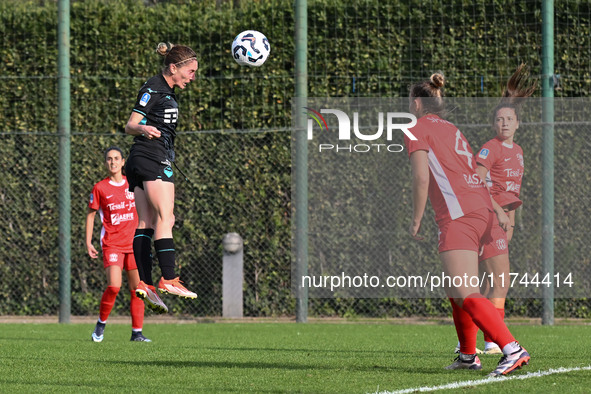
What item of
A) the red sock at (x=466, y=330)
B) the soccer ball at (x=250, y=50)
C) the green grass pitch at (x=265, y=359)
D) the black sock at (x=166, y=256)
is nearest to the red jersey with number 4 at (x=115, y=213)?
the green grass pitch at (x=265, y=359)

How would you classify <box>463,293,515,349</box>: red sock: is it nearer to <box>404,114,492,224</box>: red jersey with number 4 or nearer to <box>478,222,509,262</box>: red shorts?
<box>404,114,492,224</box>: red jersey with number 4

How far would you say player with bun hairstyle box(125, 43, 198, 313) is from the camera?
6797 millimetres

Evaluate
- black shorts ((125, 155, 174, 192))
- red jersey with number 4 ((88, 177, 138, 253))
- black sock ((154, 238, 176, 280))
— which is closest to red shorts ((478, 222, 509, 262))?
black sock ((154, 238, 176, 280))

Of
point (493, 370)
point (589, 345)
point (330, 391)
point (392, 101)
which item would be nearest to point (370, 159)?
point (392, 101)

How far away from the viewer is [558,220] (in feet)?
40.6

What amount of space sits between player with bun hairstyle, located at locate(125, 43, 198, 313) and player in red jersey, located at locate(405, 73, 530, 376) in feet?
5.69

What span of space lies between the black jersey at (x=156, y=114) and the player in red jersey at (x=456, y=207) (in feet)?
5.70

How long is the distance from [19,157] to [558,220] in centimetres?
710

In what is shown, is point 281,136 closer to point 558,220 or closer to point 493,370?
point 558,220

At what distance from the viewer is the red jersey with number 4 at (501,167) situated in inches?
343

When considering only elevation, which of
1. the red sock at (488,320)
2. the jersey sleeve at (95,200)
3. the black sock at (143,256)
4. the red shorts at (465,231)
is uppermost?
the jersey sleeve at (95,200)

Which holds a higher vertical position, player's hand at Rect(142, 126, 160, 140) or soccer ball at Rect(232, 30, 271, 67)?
soccer ball at Rect(232, 30, 271, 67)

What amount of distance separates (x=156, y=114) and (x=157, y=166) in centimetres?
37

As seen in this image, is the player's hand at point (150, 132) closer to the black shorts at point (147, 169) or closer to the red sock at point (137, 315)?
the black shorts at point (147, 169)
